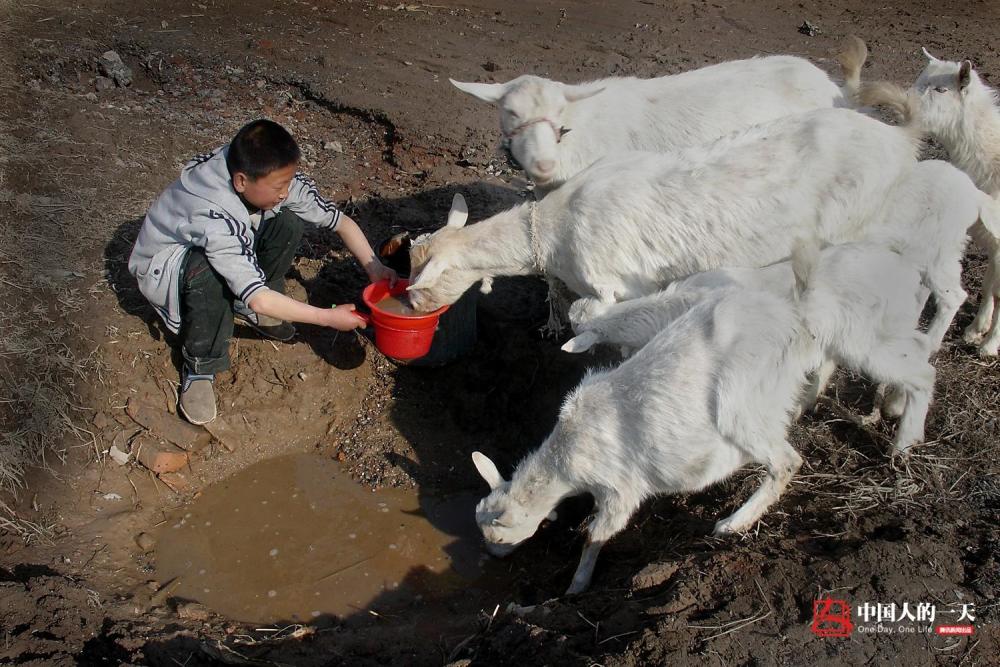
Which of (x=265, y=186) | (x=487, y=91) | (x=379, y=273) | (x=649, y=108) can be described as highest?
(x=649, y=108)

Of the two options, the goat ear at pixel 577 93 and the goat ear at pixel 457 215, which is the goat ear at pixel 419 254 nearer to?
the goat ear at pixel 457 215

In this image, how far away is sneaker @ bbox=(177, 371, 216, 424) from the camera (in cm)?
492

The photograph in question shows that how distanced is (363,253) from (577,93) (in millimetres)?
1818

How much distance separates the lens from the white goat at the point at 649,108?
5344mm

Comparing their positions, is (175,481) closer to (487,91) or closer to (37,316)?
(37,316)

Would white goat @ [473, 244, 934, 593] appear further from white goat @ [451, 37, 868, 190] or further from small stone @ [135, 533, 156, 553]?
small stone @ [135, 533, 156, 553]

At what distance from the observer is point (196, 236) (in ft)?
14.6

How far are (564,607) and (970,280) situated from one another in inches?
160

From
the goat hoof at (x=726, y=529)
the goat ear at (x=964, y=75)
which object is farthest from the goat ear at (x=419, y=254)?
the goat ear at (x=964, y=75)

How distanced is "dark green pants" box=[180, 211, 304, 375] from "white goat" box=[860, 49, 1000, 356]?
3823 millimetres

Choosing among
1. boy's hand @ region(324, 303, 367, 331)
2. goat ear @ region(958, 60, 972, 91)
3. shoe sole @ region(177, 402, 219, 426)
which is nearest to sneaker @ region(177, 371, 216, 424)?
shoe sole @ region(177, 402, 219, 426)

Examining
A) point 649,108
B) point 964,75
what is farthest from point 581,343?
point 964,75

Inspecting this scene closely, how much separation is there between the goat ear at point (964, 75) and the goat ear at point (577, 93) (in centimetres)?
230

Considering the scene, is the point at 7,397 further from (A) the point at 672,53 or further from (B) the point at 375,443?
(A) the point at 672,53
